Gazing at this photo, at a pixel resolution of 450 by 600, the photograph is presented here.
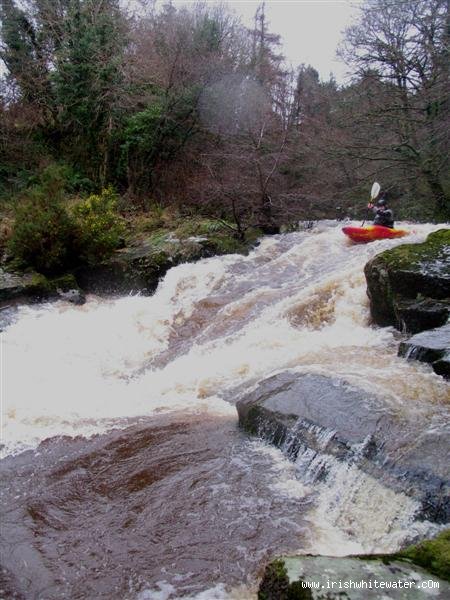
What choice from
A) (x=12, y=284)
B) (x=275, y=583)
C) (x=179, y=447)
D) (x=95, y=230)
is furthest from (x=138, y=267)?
(x=275, y=583)

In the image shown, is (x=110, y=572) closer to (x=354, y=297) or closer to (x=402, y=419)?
(x=402, y=419)

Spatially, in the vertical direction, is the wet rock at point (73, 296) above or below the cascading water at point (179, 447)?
above

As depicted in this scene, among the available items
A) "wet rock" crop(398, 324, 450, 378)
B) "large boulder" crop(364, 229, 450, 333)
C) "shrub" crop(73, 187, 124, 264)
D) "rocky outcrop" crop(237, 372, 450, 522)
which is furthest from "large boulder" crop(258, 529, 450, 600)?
"shrub" crop(73, 187, 124, 264)

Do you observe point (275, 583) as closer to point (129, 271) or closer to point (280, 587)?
point (280, 587)

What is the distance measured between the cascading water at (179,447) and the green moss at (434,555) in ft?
3.26

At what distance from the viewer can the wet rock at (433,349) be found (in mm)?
4980

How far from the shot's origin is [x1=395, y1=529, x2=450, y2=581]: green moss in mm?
2324

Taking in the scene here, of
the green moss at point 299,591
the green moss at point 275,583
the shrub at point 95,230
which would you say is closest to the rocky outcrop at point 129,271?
the shrub at point 95,230

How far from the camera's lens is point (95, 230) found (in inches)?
416

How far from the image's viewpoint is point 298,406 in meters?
4.80

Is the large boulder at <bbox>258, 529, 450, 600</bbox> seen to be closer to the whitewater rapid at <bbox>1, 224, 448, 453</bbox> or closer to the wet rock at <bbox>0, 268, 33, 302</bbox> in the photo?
the whitewater rapid at <bbox>1, 224, 448, 453</bbox>

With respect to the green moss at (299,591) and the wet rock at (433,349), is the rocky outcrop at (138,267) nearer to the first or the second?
the wet rock at (433,349)

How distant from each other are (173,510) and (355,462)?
1417mm

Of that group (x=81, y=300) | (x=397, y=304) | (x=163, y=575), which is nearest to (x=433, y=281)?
(x=397, y=304)
